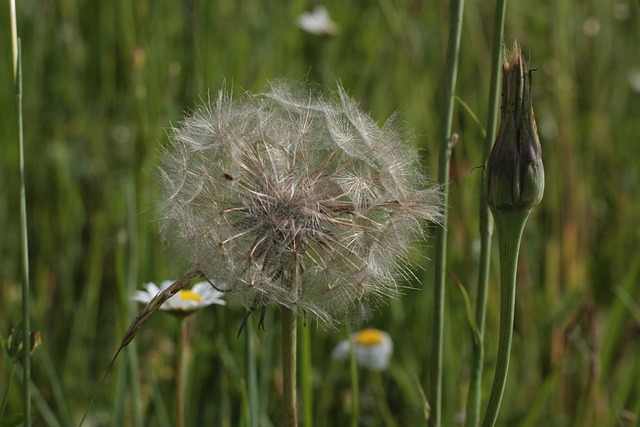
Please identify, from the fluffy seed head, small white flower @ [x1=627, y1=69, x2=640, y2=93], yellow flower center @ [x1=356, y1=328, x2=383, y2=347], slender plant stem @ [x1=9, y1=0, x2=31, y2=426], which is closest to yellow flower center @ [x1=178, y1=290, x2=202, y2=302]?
the fluffy seed head

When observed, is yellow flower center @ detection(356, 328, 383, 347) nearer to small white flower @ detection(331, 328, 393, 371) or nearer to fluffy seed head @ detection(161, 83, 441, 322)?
small white flower @ detection(331, 328, 393, 371)

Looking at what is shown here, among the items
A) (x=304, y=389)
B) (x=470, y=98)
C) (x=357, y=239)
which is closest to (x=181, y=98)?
(x=470, y=98)

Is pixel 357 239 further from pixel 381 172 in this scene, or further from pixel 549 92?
pixel 549 92

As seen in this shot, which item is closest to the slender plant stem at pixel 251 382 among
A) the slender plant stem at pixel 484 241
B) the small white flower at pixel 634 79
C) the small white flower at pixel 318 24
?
the slender plant stem at pixel 484 241

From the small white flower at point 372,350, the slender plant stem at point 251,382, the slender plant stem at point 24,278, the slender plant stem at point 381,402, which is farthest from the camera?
the small white flower at point 372,350

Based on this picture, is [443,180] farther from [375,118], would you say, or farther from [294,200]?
[375,118]

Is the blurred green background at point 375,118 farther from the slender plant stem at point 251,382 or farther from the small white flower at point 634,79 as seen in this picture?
the slender plant stem at point 251,382
